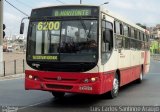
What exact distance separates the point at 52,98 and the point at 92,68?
3038mm

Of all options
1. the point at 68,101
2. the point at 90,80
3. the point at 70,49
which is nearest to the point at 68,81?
the point at 90,80

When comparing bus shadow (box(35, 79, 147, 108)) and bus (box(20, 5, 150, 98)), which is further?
bus shadow (box(35, 79, 147, 108))

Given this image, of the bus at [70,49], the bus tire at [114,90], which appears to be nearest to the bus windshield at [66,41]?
the bus at [70,49]

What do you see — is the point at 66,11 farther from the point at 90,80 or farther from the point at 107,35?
the point at 90,80

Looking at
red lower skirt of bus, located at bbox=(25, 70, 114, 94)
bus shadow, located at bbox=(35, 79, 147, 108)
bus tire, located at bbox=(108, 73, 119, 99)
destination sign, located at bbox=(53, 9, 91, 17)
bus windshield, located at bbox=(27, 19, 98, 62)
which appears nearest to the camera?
red lower skirt of bus, located at bbox=(25, 70, 114, 94)

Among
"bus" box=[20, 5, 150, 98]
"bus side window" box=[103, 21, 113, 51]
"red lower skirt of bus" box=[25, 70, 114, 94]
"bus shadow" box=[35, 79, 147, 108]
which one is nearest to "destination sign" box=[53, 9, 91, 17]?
"bus" box=[20, 5, 150, 98]

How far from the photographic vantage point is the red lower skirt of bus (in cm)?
1177

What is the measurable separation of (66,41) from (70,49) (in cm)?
29

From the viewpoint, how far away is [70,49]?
11961 mm

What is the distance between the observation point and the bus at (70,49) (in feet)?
38.8

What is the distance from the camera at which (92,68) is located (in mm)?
11797

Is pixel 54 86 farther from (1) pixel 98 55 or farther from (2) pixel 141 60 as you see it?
(2) pixel 141 60

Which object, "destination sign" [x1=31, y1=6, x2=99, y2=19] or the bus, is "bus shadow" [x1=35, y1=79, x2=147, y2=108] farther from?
"destination sign" [x1=31, y1=6, x2=99, y2=19]

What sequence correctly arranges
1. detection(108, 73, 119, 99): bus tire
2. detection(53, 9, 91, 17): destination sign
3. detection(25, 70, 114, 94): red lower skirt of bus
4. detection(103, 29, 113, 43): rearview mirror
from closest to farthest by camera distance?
detection(25, 70, 114, 94): red lower skirt of bus < detection(53, 9, 91, 17): destination sign < detection(103, 29, 113, 43): rearview mirror < detection(108, 73, 119, 99): bus tire
